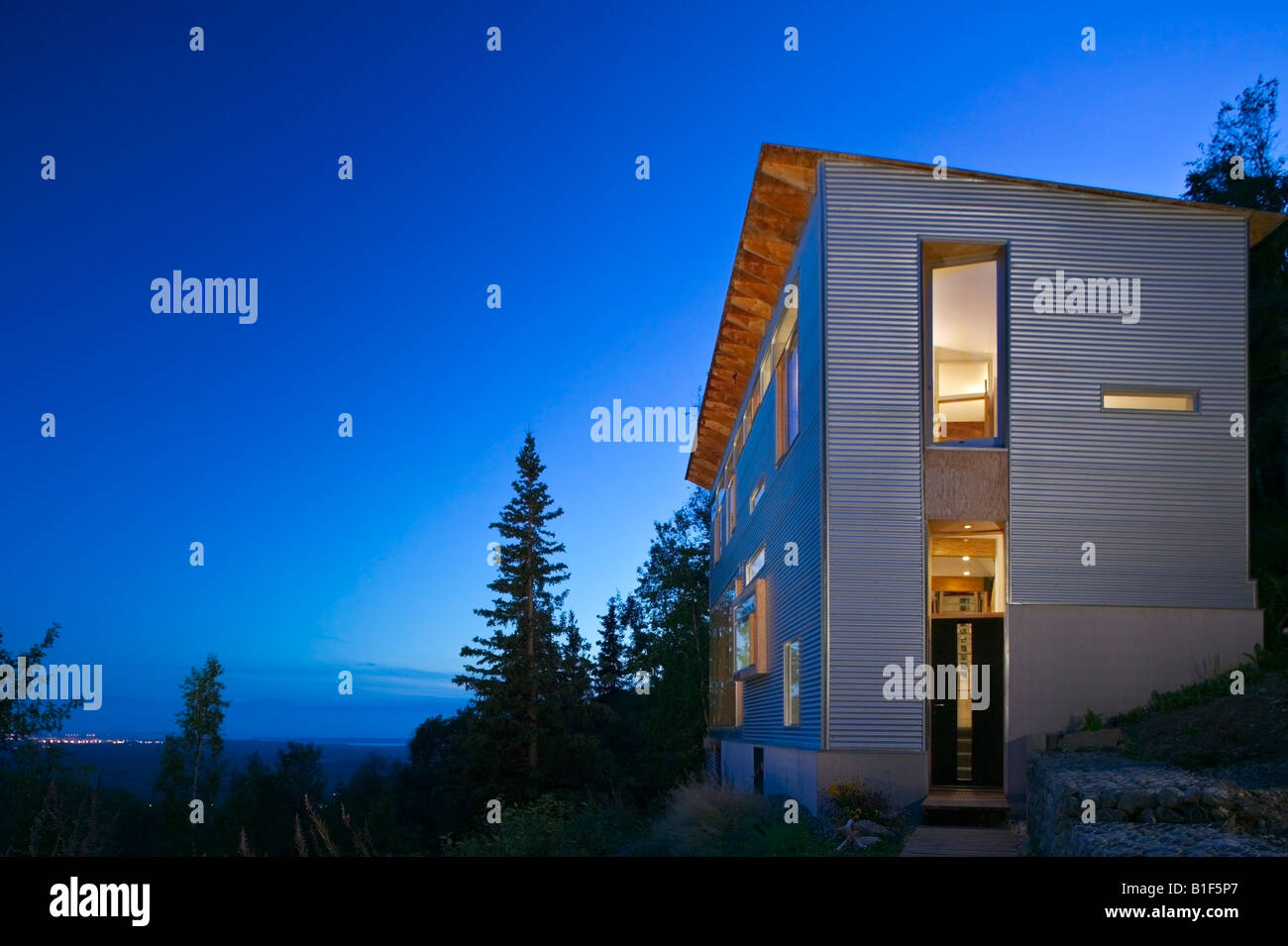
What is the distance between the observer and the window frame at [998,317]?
14.5 m

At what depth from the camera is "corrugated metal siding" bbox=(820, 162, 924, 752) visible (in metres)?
13.9

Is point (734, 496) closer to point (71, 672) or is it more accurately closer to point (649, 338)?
point (649, 338)

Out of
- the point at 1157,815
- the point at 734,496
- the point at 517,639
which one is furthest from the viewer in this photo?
the point at 517,639

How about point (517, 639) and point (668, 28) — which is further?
point (517, 639)

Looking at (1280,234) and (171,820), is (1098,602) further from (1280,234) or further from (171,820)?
(171,820)

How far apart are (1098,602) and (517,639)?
31.4 metres

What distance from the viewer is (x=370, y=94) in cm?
2111

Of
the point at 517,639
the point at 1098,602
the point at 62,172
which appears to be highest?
the point at 62,172

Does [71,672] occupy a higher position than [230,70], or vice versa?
[230,70]

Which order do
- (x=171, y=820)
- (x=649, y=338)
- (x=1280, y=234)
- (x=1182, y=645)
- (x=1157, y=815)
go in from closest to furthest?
(x=1157, y=815)
(x=1182, y=645)
(x=1280, y=234)
(x=649, y=338)
(x=171, y=820)

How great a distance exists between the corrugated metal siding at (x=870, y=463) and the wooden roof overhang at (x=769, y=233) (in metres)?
1.07

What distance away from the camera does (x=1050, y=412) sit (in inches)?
572

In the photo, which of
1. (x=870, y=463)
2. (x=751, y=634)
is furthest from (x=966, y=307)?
(x=751, y=634)
